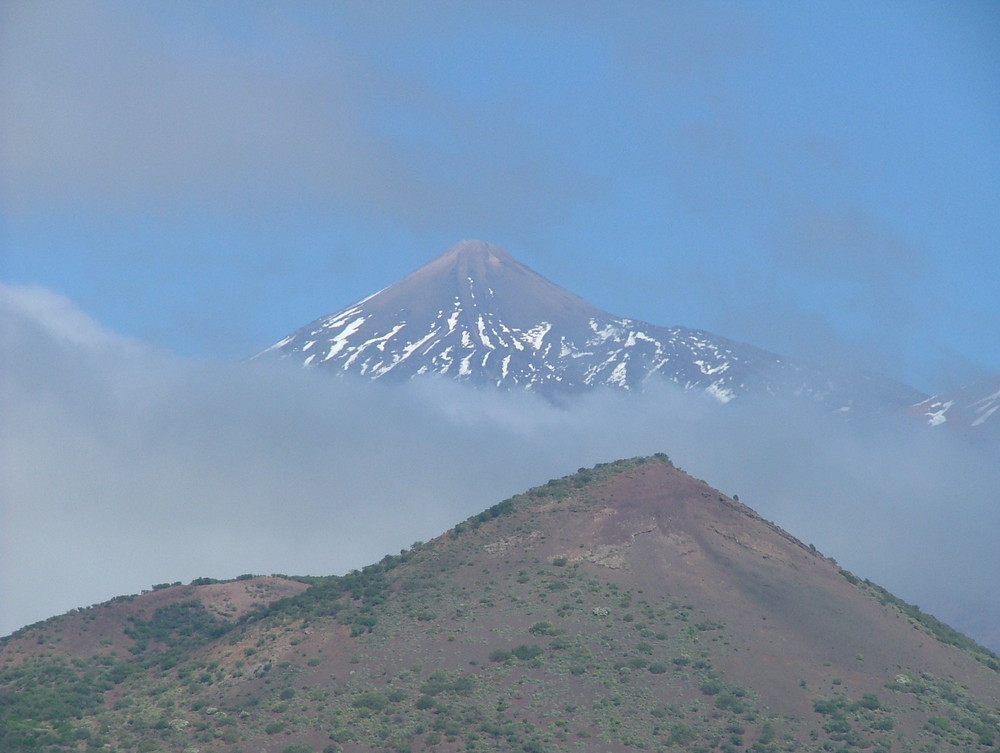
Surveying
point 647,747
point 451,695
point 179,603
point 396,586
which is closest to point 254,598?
point 179,603

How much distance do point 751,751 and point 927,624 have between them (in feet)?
76.9

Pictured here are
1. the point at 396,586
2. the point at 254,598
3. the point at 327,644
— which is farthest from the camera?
the point at 254,598

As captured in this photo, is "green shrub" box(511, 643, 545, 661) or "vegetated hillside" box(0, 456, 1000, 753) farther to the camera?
"green shrub" box(511, 643, 545, 661)

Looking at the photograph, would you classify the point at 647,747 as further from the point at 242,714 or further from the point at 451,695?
the point at 242,714

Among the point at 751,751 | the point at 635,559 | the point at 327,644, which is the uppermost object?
the point at 635,559

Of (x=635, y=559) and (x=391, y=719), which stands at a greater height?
(x=635, y=559)

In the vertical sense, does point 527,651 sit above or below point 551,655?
above

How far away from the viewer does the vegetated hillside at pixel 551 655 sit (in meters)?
65.7

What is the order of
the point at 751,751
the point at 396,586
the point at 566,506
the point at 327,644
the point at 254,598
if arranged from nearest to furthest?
the point at 751,751, the point at 327,644, the point at 396,586, the point at 566,506, the point at 254,598

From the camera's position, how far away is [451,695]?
67.8 m

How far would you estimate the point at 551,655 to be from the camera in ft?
234

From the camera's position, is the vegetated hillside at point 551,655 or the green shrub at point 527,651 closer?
the vegetated hillside at point 551,655

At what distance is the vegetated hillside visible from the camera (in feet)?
216

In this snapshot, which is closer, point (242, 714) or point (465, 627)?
point (242, 714)
